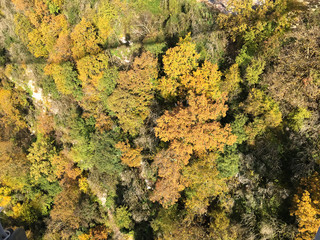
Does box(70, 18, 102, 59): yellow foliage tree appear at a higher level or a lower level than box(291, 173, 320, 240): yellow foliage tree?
higher

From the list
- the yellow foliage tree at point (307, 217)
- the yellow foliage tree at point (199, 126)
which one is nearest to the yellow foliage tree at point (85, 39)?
the yellow foliage tree at point (199, 126)

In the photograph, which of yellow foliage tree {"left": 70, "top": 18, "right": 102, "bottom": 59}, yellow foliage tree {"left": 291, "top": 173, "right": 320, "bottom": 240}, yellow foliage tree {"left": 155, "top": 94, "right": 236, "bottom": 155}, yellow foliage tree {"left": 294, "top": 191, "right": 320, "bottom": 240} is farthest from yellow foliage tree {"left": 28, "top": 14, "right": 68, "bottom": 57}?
yellow foliage tree {"left": 294, "top": 191, "right": 320, "bottom": 240}

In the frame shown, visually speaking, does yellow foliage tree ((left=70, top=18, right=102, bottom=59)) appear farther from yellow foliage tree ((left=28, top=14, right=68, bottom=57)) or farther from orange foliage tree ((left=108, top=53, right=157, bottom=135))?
orange foliage tree ((left=108, top=53, right=157, bottom=135))

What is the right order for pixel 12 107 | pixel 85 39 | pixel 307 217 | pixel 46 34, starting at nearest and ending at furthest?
pixel 307 217, pixel 85 39, pixel 46 34, pixel 12 107

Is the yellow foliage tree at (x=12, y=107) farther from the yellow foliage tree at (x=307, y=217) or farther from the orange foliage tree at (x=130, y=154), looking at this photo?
→ the yellow foliage tree at (x=307, y=217)

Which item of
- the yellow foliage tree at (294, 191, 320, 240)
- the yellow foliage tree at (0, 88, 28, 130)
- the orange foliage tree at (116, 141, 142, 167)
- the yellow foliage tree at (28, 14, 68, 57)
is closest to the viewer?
the yellow foliage tree at (294, 191, 320, 240)

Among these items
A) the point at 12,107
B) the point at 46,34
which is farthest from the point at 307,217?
the point at 12,107

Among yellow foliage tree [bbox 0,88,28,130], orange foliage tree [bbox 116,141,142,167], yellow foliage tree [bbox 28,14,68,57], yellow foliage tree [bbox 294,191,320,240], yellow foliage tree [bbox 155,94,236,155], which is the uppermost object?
yellow foliage tree [bbox 28,14,68,57]

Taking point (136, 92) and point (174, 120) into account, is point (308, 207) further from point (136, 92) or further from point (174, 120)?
point (136, 92)

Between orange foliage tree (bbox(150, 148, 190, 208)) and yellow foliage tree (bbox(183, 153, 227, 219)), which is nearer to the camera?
yellow foliage tree (bbox(183, 153, 227, 219))
